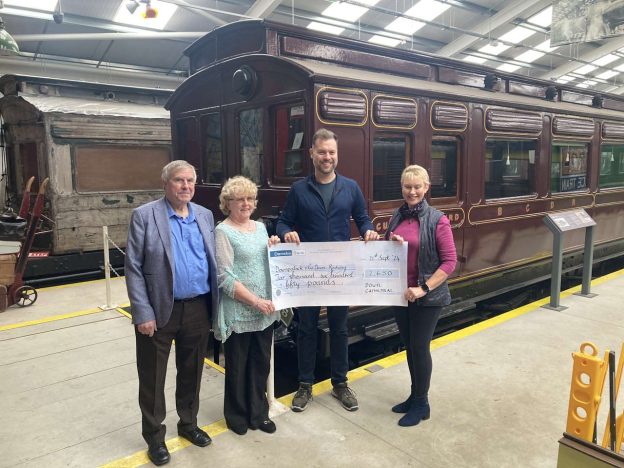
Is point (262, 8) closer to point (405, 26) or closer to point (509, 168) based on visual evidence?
point (405, 26)

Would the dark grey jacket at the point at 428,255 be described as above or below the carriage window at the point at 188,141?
below

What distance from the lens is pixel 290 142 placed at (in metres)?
4.30

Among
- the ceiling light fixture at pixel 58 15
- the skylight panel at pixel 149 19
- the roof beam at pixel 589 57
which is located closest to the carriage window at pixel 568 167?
the skylight panel at pixel 149 19

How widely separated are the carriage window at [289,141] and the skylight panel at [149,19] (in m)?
9.59

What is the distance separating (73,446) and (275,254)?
5.54 ft

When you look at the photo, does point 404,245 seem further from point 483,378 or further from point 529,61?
point 529,61

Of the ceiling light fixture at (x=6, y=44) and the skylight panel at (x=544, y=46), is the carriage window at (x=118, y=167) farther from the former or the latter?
the skylight panel at (x=544, y=46)

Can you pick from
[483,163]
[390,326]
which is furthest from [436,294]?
[483,163]

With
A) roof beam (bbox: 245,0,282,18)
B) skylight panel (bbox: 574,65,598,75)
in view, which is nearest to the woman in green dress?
roof beam (bbox: 245,0,282,18)

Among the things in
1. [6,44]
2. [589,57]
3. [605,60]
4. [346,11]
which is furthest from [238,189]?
[605,60]

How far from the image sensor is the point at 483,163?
5.56m

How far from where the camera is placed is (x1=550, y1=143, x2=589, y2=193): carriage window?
6812mm

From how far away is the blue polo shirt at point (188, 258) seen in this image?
269cm

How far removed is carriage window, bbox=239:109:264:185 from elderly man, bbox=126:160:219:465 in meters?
1.81
